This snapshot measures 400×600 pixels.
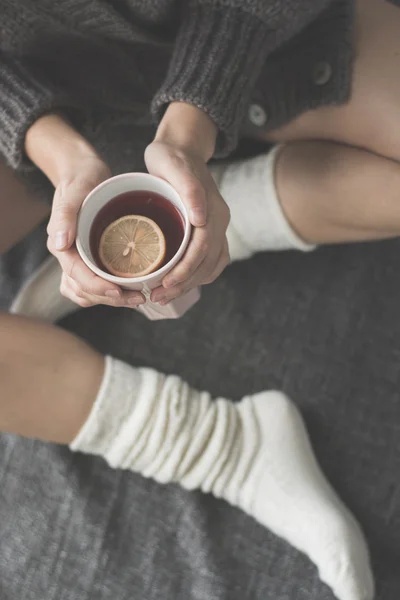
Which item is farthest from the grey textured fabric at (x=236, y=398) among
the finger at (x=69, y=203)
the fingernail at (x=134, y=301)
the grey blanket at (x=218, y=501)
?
the fingernail at (x=134, y=301)

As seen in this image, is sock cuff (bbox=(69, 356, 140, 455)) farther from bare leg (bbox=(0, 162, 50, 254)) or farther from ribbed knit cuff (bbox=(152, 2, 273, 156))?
ribbed knit cuff (bbox=(152, 2, 273, 156))

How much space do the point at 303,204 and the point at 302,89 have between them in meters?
0.15

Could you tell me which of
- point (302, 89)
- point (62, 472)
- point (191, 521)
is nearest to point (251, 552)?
point (191, 521)

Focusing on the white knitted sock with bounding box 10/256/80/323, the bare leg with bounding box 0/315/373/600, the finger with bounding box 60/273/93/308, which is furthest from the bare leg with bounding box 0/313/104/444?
the finger with bounding box 60/273/93/308

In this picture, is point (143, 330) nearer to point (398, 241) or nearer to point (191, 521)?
point (191, 521)

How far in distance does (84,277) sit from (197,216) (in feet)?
0.35

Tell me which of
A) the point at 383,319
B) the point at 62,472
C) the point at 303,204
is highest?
the point at 303,204

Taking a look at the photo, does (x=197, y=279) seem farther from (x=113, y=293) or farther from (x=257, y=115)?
(x=257, y=115)

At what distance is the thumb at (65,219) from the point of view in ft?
1.51

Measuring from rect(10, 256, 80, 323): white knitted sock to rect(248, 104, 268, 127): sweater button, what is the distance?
1.26 feet

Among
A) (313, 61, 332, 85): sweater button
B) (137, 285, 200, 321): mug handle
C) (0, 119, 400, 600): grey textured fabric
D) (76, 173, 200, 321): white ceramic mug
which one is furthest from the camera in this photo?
(0, 119, 400, 600): grey textured fabric

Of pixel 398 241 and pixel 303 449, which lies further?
pixel 398 241

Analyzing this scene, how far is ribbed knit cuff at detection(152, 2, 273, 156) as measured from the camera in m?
0.58

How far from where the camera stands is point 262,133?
751 millimetres
